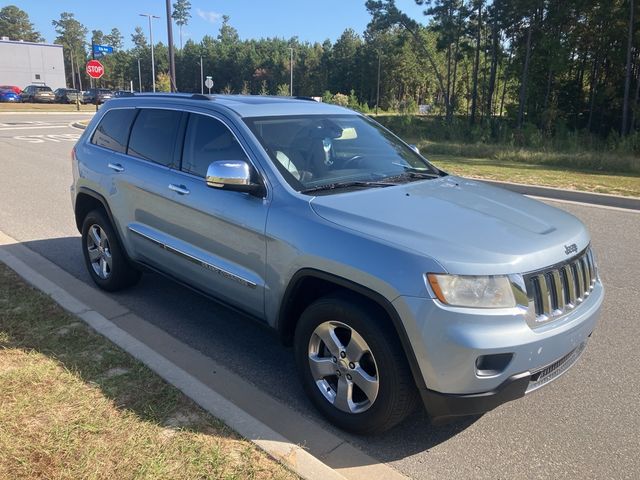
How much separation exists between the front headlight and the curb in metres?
8.95

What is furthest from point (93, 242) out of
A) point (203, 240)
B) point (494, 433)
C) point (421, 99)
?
point (421, 99)

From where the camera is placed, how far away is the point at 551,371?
9.61 feet

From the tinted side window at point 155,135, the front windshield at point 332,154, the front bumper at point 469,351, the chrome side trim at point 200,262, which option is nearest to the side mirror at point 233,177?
the front windshield at point 332,154

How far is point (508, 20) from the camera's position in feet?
117

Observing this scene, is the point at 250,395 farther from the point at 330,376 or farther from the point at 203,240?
the point at 203,240

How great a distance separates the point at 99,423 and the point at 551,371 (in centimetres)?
245

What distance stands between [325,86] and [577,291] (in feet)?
320

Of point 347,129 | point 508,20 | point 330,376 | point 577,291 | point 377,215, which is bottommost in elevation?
point 330,376

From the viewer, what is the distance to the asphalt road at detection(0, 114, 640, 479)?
2936 millimetres

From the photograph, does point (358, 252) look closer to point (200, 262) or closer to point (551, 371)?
point (551, 371)

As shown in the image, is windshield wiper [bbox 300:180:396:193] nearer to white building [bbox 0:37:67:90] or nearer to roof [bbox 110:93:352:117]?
roof [bbox 110:93:352:117]

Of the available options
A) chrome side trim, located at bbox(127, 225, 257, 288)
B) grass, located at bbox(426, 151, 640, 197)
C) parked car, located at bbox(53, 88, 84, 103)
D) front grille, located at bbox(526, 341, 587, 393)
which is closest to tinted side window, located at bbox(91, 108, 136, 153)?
chrome side trim, located at bbox(127, 225, 257, 288)

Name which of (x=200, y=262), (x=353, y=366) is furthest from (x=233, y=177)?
(x=353, y=366)

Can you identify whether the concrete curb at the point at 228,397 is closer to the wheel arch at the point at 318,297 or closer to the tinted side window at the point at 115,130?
the wheel arch at the point at 318,297
